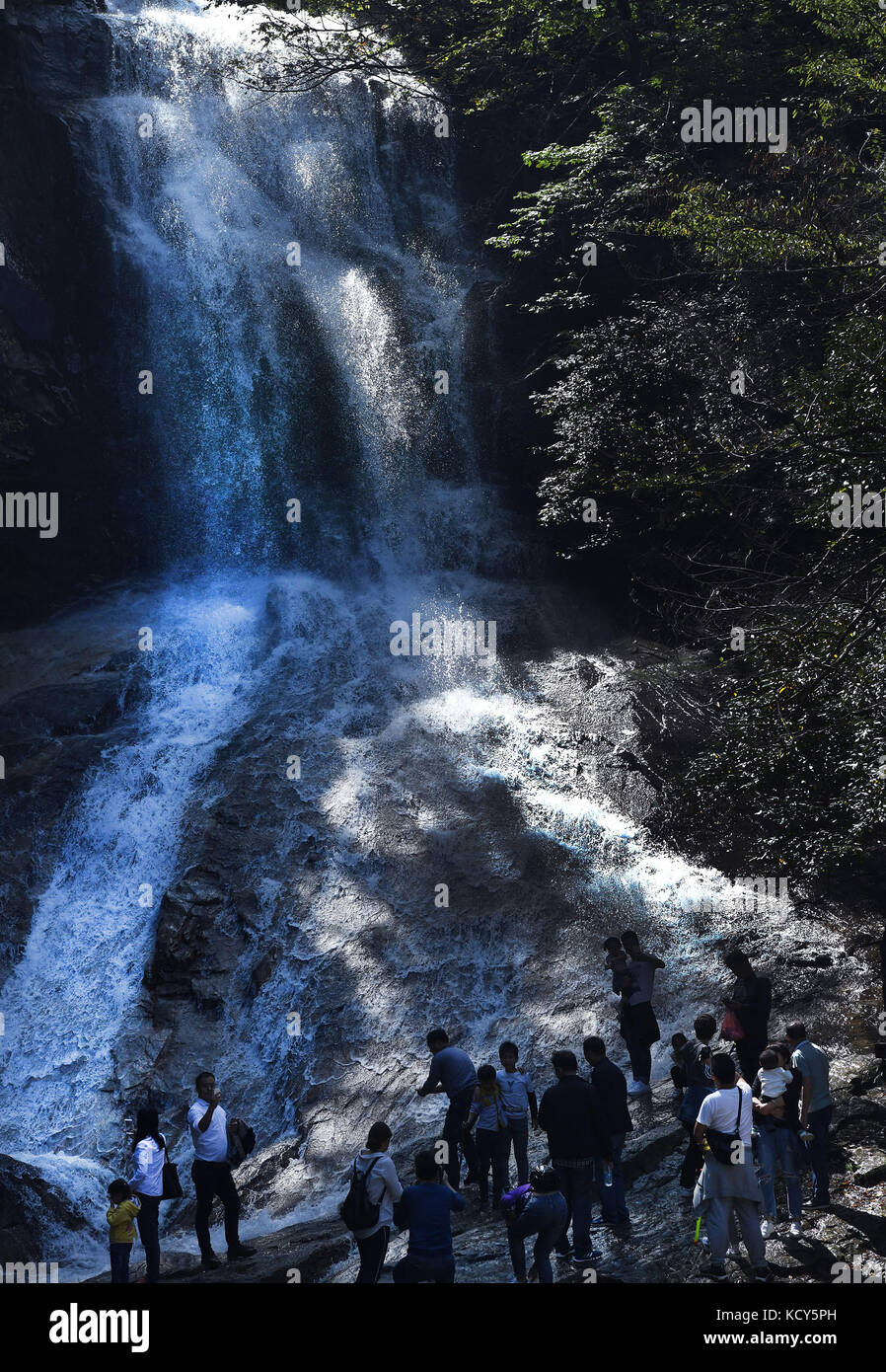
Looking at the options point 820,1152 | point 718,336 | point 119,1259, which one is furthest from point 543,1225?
point 718,336

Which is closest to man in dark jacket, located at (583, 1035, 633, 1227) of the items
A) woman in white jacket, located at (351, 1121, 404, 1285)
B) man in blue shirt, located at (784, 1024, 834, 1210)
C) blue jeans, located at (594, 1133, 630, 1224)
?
blue jeans, located at (594, 1133, 630, 1224)

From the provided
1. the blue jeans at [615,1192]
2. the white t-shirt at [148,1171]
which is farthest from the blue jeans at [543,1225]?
the white t-shirt at [148,1171]

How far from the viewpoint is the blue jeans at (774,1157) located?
376 inches

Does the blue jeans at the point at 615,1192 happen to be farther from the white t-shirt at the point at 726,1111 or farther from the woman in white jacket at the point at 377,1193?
the woman in white jacket at the point at 377,1193

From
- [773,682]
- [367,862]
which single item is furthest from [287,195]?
[773,682]

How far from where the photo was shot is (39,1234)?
1301cm

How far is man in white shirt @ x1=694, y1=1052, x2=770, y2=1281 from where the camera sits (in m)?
8.40

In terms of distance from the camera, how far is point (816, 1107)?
384 inches

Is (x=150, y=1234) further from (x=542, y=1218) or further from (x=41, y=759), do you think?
(x=41, y=759)

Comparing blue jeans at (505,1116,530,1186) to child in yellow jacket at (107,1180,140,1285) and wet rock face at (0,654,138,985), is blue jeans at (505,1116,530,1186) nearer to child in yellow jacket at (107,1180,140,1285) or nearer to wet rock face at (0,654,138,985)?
child in yellow jacket at (107,1180,140,1285)

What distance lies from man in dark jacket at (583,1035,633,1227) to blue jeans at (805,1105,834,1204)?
4.93ft

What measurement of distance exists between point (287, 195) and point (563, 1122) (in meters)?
28.0

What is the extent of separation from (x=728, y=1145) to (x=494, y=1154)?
3.14 metres

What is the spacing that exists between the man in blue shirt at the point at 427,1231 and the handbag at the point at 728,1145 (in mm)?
1934
